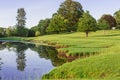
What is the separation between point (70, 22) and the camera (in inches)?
5507

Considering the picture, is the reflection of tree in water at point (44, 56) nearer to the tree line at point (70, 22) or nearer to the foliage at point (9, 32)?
the tree line at point (70, 22)

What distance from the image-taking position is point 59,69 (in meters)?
28.0

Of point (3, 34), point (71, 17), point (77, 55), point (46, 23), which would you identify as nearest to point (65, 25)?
point (71, 17)

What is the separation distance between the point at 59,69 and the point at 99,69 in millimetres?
4000

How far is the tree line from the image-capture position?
102762 mm

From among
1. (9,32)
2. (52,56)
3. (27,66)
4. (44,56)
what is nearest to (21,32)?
(9,32)

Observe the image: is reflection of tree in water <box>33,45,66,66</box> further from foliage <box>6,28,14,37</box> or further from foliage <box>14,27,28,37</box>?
foliage <box>6,28,14,37</box>

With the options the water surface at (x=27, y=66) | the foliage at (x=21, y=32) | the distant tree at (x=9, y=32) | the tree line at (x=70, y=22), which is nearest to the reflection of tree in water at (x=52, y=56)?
the water surface at (x=27, y=66)

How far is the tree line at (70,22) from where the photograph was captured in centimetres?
10276

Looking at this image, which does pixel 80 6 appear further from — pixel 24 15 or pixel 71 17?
pixel 24 15

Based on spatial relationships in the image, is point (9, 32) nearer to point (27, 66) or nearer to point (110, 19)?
point (110, 19)

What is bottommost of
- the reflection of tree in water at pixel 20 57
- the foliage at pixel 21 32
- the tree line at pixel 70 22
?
the reflection of tree in water at pixel 20 57

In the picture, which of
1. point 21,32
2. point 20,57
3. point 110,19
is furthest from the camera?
point 21,32

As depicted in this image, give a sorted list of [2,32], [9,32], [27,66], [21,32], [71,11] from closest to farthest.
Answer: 1. [27,66]
2. [71,11]
3. [21,32]
4. [9,32]
5. [2,32]
